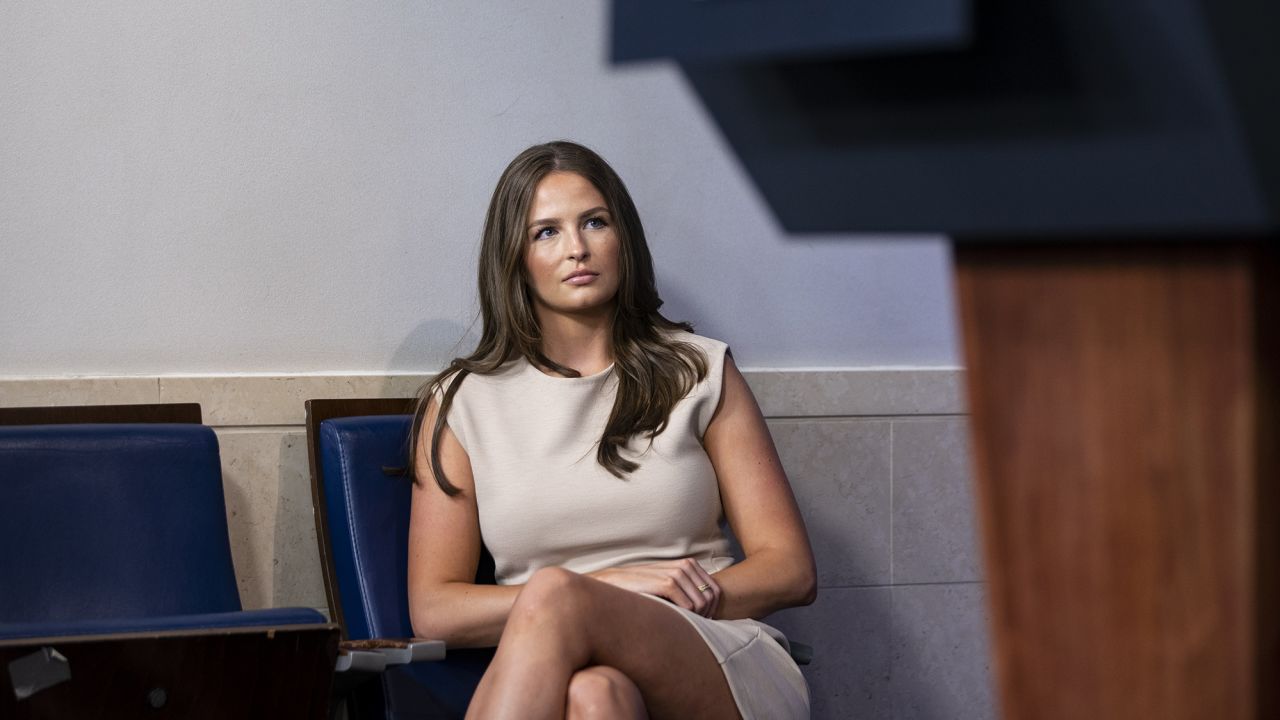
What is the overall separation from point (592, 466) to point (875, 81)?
172cm

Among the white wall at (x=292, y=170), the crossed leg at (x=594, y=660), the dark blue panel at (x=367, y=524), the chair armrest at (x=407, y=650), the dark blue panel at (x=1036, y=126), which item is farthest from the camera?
the white wall at (x=292, y=170)

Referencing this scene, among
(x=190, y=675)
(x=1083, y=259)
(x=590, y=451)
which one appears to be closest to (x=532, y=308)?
(x=590, y=451)

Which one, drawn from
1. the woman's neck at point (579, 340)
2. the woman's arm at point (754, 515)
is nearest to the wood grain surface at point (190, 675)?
the woman's arm at point (754, 515)

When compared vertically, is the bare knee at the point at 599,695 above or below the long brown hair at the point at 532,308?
below

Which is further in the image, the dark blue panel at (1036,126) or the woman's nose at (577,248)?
the woman's nose at (577,248)

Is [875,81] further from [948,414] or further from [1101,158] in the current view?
[948,414]

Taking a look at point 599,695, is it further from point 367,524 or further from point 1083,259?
point 1083,259

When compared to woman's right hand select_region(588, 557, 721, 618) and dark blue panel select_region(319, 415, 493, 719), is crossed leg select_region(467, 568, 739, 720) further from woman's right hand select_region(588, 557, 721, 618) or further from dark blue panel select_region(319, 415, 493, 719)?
dark blue panel select_region(319, 415, 493, 719)

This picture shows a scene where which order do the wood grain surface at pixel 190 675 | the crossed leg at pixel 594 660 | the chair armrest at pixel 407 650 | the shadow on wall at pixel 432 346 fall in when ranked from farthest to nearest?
the shadow on wall at pixel 432 346 < the chair armrest at pixel 407 650 < the crossed leg at pixel 594 660 < the wood grain surface at pixel 190 675

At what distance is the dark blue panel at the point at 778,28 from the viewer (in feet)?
1.43

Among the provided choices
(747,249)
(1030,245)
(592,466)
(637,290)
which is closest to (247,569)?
(592,466)

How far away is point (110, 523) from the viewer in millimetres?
2094

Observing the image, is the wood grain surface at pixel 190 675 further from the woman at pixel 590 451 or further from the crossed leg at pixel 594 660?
the woman at pixel 590 451

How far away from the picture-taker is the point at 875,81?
0.49 m
